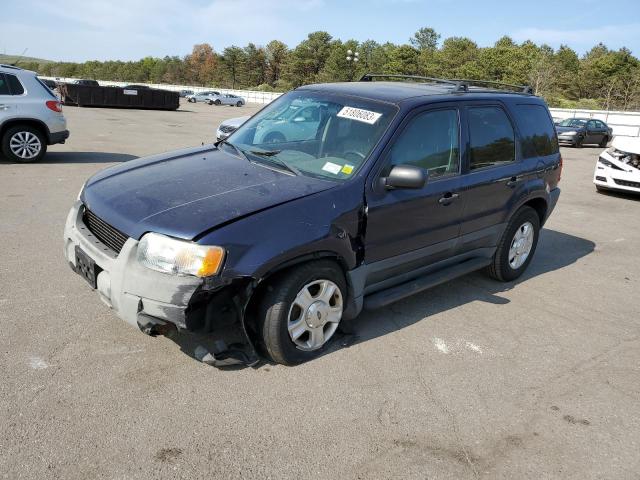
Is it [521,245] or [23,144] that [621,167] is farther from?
[23,144]

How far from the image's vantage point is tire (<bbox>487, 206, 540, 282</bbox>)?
16.9 feet

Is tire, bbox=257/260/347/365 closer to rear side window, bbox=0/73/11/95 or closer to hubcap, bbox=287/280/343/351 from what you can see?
hubcap, bbox=287/280/343/351

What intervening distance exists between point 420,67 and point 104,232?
9523cm

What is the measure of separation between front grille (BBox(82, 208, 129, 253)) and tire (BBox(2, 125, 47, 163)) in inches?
301

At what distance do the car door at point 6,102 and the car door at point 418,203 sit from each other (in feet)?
28.5

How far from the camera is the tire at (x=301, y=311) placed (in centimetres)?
322

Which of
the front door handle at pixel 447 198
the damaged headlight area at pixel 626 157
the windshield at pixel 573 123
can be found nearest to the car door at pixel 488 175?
the front door handle at pixel 447 198

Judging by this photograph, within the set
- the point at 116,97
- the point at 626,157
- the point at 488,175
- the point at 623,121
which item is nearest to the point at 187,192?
the point at 488,175

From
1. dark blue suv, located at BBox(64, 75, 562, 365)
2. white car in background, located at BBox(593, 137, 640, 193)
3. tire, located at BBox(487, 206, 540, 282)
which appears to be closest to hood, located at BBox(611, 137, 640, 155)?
white car in background, located at BBox(593, 137, 640, 193)

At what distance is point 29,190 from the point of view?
7.95 m

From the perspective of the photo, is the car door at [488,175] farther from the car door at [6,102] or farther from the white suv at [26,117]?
the car door at [6,102]

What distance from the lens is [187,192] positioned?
337cm

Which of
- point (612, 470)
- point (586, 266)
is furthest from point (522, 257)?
point (612, 470)

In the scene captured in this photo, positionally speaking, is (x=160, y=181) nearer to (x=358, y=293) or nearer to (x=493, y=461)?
(x=358, y=293)
